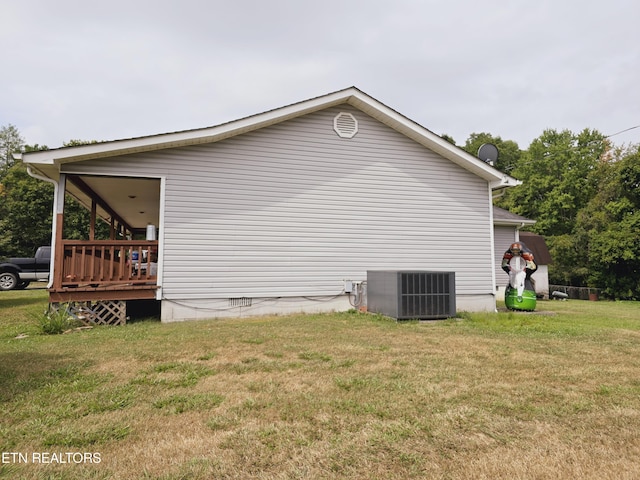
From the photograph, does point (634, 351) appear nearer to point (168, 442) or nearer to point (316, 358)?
point (316, 358)

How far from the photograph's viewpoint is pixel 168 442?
8.16 feet

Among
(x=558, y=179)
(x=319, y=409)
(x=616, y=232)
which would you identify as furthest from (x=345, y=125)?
(x=558, y=179)

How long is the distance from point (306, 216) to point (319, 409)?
264 inches

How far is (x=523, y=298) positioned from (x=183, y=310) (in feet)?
29.1

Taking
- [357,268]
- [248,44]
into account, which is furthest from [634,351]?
[248,44]

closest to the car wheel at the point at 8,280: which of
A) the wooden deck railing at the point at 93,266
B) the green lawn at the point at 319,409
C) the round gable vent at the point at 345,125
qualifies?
the wooden deck railing at the point at 93,266

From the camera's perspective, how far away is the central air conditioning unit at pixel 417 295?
8.03 m

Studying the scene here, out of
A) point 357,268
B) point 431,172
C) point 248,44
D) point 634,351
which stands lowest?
point 634,351

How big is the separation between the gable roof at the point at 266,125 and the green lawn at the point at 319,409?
12.7ft

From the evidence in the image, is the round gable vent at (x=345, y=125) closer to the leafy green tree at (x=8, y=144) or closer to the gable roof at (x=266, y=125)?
the gable roof at (x=266, y=125)

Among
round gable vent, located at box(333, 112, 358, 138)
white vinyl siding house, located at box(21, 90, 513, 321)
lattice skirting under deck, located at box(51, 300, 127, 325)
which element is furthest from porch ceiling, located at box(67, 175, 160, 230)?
round gable vent, located at box(333, 112, 358, 138)

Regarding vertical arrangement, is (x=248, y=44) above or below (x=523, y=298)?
above

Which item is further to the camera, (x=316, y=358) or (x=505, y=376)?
(x=316, y=358)

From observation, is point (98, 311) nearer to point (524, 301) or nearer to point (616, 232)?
point (524, 301)
